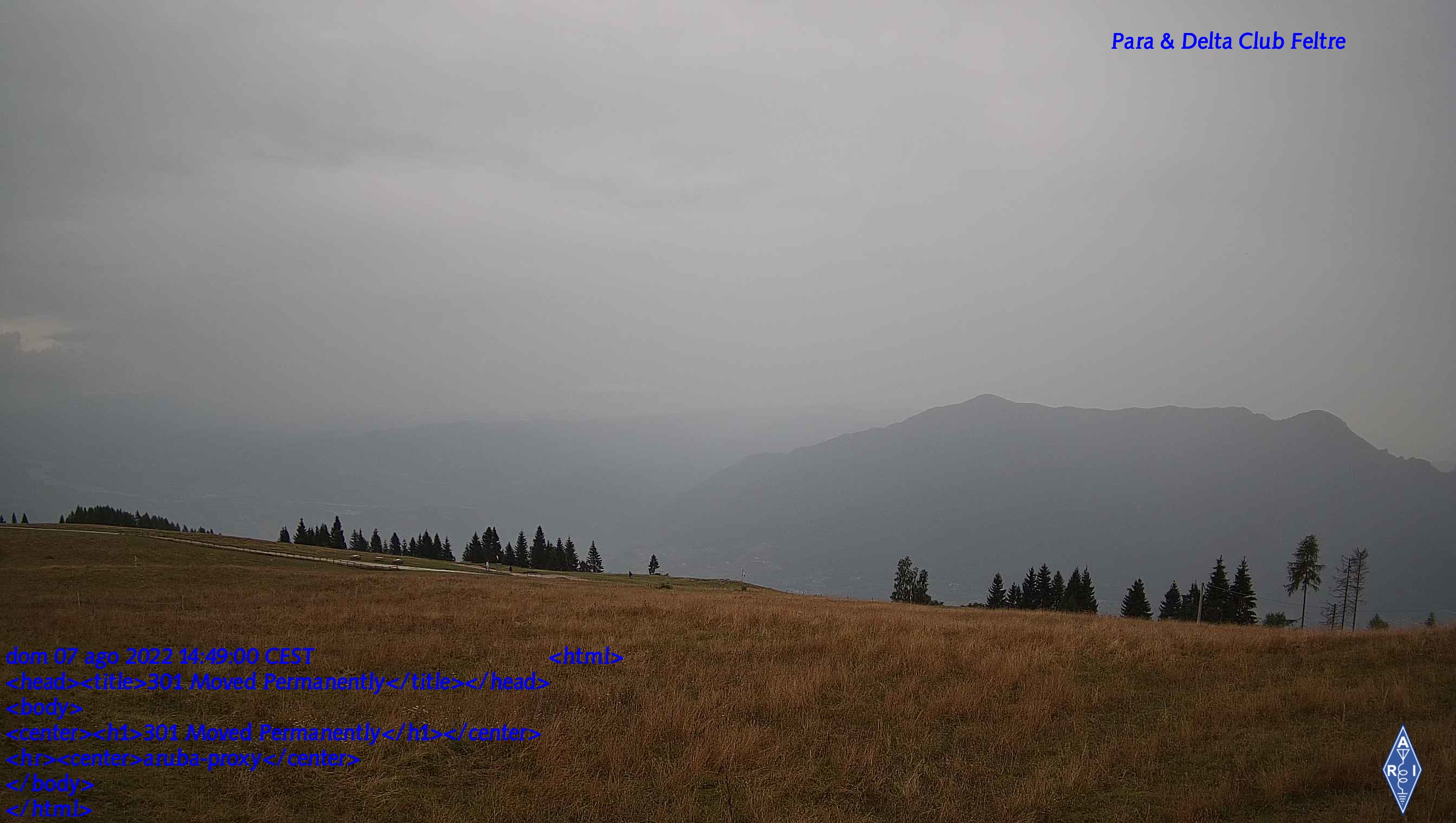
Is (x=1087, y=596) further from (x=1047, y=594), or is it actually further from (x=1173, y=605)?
(x=1173, y=605)

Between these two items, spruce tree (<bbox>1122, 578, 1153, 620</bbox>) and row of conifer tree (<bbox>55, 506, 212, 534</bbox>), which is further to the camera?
row of conifer tree (<bbox>55, 506, 212, 534</bbox>)

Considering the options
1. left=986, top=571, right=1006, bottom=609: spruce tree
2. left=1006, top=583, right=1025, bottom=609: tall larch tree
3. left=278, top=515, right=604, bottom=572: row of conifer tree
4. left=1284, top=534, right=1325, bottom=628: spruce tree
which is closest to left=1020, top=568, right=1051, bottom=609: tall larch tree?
left=1006, top=583, right=1025, bottom=609: tall larch tree

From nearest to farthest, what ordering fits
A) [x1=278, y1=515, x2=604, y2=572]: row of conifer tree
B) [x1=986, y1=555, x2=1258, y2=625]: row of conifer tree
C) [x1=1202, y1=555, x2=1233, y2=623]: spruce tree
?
[x1=986, y1=555, x2=1258, y2=625]: row of conifer tree, [x1=1202, y1=555, x2=1233, y2=623]: spruce tree, [x1=278, y1=515, x2=604, y2=572]: row of conifer tree

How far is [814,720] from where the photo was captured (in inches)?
346

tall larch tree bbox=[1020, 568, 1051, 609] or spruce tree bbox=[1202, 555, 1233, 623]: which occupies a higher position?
spruce tree bbox=[1202, 555, 1233, 623]

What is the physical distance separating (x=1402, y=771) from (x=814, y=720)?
5897mm

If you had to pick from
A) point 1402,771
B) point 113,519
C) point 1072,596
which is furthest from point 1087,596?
point 113,519

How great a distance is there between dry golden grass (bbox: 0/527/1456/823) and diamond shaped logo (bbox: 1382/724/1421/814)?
115 millimetres

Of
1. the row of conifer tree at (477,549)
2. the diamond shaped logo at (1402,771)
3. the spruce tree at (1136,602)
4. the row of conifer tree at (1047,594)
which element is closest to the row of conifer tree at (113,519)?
the row of conifer tree at (477,549)

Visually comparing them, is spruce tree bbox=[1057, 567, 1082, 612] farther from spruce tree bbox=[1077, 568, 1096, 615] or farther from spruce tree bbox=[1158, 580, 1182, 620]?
spruce tree bbox=[1158, 580, 1182, 620]

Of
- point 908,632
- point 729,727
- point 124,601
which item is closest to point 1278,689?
point 908,632

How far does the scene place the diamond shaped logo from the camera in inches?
231

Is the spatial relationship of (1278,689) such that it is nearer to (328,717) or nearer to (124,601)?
(328,717)

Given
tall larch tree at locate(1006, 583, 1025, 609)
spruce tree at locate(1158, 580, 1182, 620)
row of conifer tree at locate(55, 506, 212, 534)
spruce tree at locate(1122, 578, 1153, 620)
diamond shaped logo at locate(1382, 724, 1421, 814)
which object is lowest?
tall larch tree at locate(1006, 583, 1025, 609)
